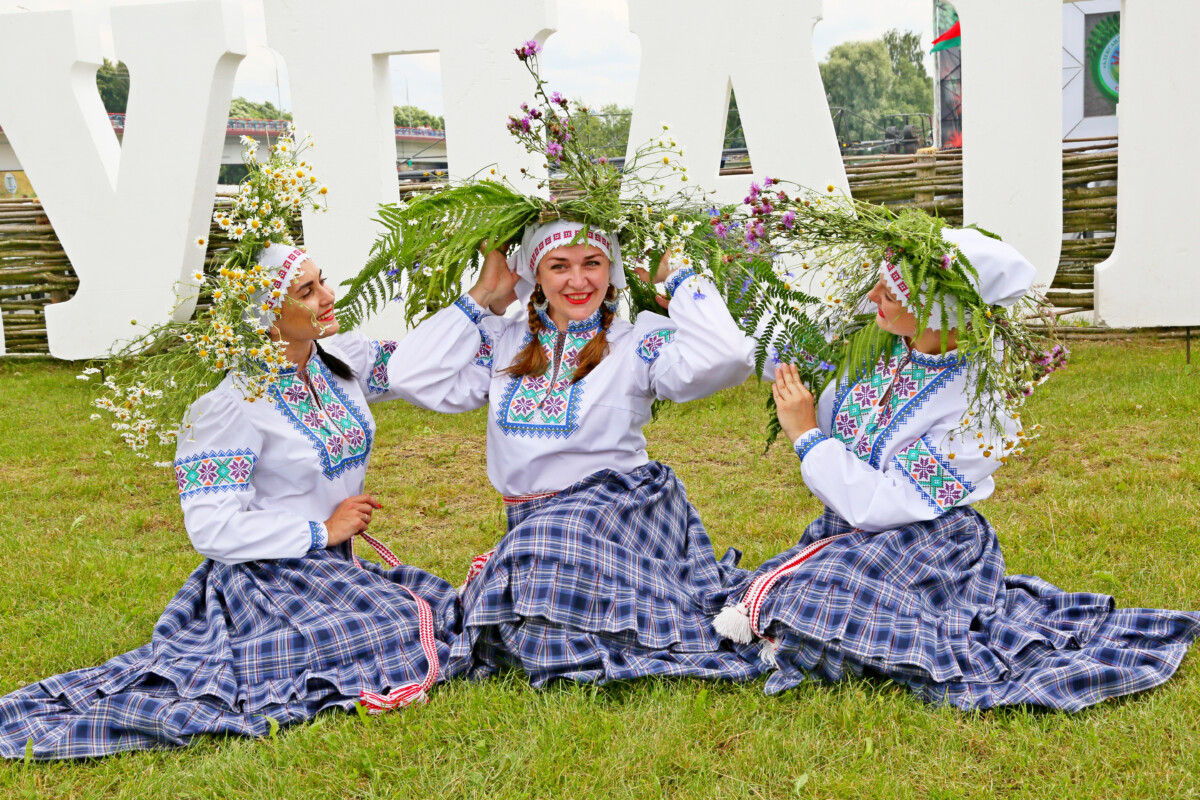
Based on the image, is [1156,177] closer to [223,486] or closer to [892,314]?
[892,314]

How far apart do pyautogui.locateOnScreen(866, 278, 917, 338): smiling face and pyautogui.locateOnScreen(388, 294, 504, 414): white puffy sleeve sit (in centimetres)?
113

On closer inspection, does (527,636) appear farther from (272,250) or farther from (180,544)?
(180,544)

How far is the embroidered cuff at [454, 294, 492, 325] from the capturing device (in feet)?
10.5

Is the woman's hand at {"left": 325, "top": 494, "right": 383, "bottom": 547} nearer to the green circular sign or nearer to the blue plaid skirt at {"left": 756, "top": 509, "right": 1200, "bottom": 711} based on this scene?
the blue plaid skirt at {"left": 756, "top": 509, "right": 1200, "bottom": 711}

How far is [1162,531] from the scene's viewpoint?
3965 millimetres

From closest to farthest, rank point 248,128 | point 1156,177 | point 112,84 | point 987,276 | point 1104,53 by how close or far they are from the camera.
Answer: point 987,276 < point 1156,177 < point 1104,53 < point 248,128 < point 112,84

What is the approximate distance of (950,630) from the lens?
2.83 metres

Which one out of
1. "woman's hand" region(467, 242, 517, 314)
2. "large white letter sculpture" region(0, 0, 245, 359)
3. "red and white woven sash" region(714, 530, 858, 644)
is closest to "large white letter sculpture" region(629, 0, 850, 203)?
"large white letter sculpture" region(0, 0, 245, 359)

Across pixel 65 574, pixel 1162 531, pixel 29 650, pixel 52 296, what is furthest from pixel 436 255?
pixel 52 296

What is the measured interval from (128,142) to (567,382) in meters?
4.94

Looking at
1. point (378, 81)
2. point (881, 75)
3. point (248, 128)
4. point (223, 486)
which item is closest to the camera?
point (223, 486)

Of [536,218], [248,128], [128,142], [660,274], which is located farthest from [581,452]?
[248,128]

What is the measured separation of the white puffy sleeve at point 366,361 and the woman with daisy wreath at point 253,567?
19cm

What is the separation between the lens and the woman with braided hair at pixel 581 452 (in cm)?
286
